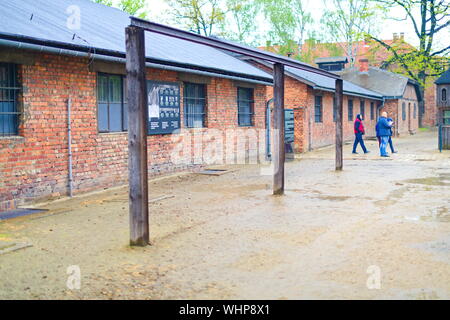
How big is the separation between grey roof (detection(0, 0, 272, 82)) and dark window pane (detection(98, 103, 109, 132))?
4.60ft

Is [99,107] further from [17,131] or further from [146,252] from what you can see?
[146,252]

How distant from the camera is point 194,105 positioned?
15602 millimetres

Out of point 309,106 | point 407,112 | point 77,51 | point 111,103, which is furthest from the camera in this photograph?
point 407,112

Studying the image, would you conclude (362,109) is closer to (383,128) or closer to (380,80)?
(380,80)

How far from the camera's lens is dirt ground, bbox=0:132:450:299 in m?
4.79

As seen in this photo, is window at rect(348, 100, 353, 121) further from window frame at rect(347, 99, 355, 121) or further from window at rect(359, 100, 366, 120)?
window at rect(359, 100, 366, 120)

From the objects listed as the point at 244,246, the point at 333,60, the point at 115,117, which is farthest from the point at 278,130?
the point at 333,60

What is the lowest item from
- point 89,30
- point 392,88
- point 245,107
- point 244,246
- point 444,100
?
point 244,246

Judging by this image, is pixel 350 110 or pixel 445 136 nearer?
pixel 445 136

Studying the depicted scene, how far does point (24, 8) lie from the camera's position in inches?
412

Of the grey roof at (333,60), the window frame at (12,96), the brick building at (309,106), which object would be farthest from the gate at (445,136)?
the window frame at (12,96)

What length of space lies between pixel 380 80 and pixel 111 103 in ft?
93.8

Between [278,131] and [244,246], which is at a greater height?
[278,131]
